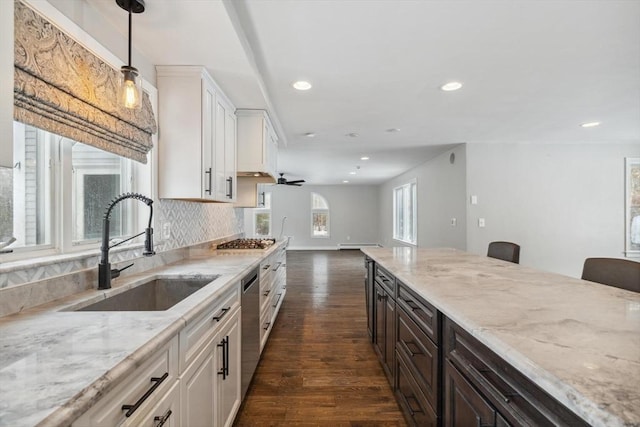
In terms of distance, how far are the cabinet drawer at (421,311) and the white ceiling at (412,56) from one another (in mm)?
1566

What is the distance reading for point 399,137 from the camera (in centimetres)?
437

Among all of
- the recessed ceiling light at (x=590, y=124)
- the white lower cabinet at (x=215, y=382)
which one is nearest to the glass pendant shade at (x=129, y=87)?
the white lower cabinet at (x=215, y=382)

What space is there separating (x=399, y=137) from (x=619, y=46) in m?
2.48

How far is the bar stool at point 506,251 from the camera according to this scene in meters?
2.53

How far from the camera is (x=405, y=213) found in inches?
325

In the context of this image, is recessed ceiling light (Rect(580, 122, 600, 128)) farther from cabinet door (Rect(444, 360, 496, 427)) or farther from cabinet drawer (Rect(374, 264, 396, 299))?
cabinet door (Rect(444, 360, 496, 427))

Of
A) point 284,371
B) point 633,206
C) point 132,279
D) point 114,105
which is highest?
point 114,105

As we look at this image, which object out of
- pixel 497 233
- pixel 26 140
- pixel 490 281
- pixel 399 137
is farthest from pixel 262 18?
pixel 497 233

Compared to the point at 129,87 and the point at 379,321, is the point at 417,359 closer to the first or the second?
the point at 379,321

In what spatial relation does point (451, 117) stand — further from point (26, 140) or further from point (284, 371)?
point (26, 140)

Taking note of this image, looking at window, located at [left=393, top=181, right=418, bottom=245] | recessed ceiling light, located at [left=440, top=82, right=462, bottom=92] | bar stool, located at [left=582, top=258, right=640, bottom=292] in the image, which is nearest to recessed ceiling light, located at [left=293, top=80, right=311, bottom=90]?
recessed ceiling light, located at [left=440, top=82, right=462, bottom=92]

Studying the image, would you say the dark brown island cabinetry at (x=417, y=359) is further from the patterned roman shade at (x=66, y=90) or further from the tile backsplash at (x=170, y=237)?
the patterned roman shade at (x=66, y=90)

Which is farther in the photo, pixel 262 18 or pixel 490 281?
pixel 262 18

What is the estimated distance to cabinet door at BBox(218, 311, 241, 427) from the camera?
1.50 m
